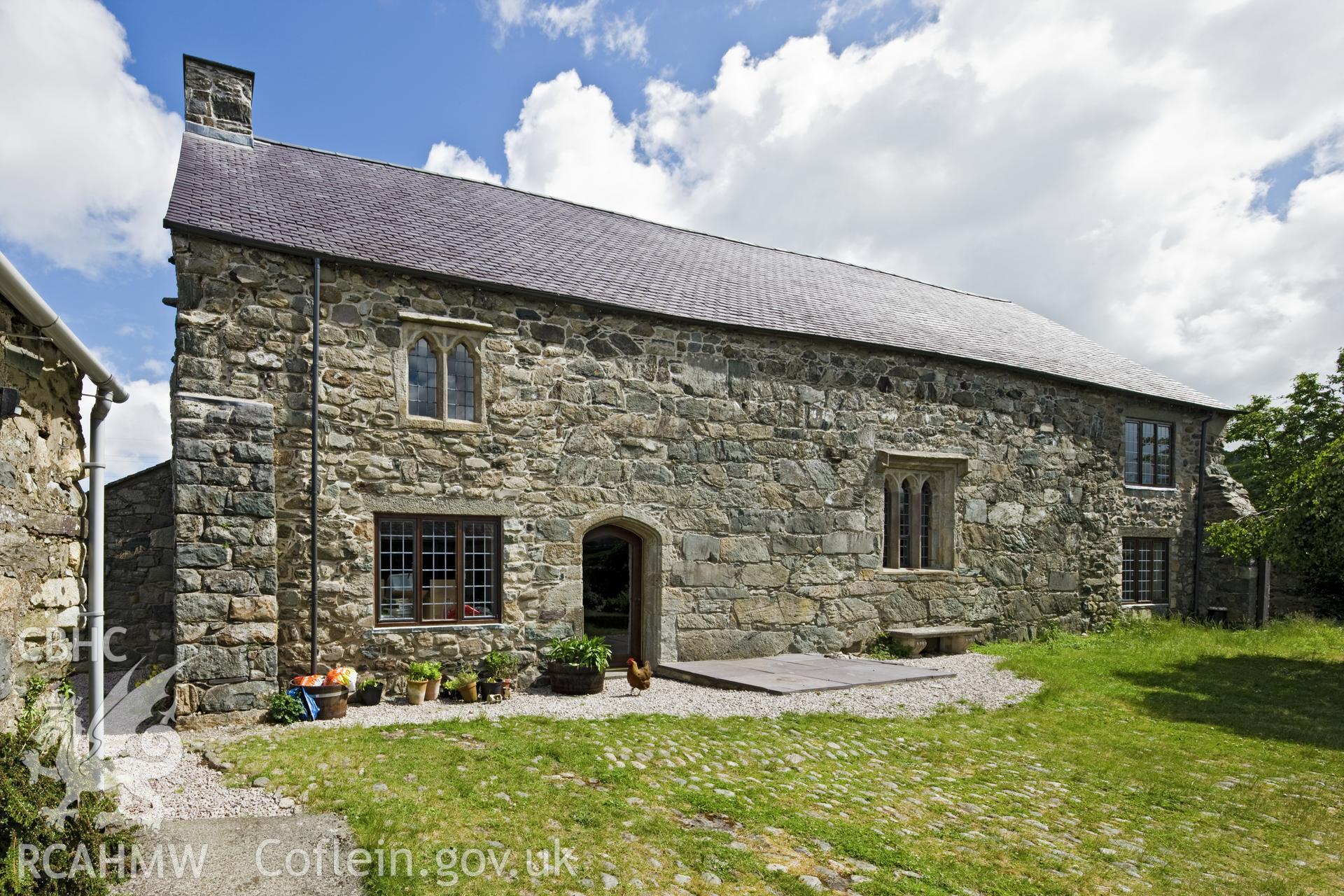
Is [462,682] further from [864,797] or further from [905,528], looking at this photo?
[905,528]

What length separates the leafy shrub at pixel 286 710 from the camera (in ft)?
28.6

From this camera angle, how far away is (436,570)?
34.0 feet

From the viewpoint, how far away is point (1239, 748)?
8.61 meters

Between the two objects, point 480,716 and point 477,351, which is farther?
point 477,351

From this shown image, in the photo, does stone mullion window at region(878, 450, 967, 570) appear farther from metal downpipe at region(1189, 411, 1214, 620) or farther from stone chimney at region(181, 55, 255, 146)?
stone chimney at region(181, 55, 255, 146)

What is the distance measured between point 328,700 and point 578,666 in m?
2.83

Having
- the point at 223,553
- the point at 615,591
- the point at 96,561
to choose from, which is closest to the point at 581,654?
the point at 615,591

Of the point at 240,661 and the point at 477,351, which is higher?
the point at 477,351

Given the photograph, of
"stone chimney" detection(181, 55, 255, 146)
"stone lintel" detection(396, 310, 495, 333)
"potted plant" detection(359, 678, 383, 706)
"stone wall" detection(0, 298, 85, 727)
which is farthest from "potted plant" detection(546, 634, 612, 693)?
"stone chimney" detection(181, 55, 255, 146)

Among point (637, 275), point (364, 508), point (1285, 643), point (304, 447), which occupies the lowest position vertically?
point (1285, 643)

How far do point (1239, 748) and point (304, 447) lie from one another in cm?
1038

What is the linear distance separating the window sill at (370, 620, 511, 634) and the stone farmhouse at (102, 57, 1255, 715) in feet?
0.13

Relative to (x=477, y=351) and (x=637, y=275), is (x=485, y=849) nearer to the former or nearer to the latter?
(x=477, y=351)

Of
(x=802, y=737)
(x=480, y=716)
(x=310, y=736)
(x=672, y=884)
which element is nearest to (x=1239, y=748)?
(x=802, y=737)
